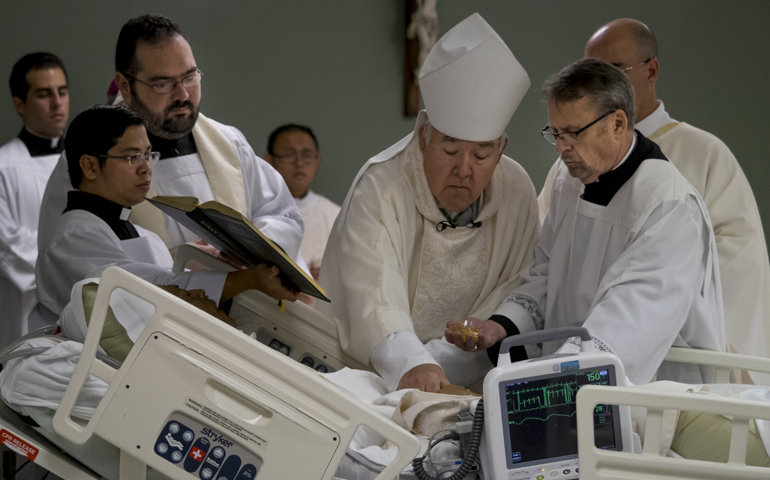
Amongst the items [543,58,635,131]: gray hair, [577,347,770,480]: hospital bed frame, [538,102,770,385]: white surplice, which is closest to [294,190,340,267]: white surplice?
[538,102,770,385]: white surplice

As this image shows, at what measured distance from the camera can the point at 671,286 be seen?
256 cm

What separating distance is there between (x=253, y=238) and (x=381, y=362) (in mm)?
666

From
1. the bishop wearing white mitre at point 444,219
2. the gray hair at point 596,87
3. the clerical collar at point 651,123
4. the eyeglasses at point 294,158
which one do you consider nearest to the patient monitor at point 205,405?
the bishop wearing white mitre at point 444,219

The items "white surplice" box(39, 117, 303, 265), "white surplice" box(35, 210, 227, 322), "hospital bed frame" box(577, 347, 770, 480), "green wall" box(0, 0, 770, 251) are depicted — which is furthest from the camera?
"green wall" box(0, 0, 770, 251)

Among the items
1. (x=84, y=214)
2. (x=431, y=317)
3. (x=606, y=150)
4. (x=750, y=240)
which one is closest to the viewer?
(x=606, y=150)

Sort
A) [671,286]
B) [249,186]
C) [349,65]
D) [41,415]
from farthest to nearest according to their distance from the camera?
[349,65], [249,186], [671,286], [41,415]

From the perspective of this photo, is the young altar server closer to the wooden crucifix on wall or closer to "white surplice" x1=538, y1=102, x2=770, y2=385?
the wooden crucifix on wall

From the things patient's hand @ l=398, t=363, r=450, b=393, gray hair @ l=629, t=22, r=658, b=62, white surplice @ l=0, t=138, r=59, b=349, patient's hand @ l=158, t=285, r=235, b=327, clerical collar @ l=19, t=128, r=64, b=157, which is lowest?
white surplice @ l=0, t=138, r=59, b=349

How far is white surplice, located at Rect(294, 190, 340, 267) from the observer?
609 cm

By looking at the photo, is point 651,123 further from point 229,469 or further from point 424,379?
point 229,469

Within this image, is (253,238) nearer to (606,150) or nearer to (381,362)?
(381,362)

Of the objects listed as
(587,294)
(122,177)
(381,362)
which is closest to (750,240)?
(587,294)

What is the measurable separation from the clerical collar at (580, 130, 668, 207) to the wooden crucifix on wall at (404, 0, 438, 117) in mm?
3803

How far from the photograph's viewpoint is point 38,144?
5.24m
